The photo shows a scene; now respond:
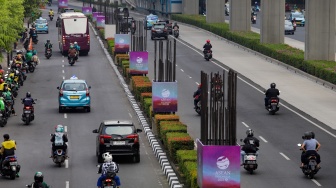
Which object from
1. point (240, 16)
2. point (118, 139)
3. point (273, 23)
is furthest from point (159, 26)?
point (118, 139)

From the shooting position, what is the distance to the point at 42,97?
56.8m

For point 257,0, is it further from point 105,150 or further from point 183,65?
point 105,150

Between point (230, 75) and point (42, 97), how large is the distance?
29464 millimetres

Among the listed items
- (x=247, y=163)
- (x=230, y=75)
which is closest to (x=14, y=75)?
(x=247, y=163)

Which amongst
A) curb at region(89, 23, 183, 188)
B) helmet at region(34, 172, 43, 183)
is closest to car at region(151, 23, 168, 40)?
curb at region(89, 23, 183, 188)

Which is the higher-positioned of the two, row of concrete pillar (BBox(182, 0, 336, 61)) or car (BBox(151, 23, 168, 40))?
row of concrete pillar (BBox(182, 0, 336, 61))

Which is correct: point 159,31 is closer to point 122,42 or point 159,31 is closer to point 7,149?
point 122,42

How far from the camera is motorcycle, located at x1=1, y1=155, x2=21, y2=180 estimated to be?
109 ft

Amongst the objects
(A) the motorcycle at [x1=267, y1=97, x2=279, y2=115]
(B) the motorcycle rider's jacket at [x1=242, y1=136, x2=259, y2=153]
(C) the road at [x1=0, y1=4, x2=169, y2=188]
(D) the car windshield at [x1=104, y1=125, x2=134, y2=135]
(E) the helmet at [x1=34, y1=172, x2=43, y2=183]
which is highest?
(E) the helmet at [x1=34, y1=172, x2=43, y2=183]

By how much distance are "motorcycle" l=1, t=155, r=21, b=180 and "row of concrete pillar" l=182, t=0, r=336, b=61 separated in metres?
37.5

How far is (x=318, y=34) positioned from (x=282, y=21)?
14.9m

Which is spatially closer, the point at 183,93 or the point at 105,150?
the point at 105,150

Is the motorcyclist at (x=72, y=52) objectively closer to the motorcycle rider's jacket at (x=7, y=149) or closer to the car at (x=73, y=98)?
the car at (x=73, y=98)

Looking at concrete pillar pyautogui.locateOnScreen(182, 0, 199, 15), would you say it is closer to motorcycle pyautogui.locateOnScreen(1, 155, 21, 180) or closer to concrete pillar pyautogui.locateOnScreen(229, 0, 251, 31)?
concrete pillar pyautogui.locateOnScreen(229, 0, 251, 31)
